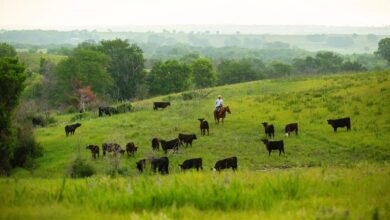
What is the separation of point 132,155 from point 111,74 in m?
59.9

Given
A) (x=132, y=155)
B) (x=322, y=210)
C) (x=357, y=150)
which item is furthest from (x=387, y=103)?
(x=322, y=210)

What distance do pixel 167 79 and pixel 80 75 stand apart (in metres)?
16.8

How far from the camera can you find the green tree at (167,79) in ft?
270

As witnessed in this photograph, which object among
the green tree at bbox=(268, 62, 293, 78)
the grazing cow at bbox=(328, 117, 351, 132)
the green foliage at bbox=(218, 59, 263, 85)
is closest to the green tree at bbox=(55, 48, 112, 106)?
the green foliage at bbox=(218, 59, 263, 85)

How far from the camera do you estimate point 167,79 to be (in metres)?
82.7

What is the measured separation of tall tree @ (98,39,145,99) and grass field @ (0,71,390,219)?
25970 millimetres

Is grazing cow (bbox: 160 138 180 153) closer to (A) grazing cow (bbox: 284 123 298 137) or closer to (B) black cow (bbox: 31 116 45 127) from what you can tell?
(A) grazing cow (bbox: 284 123 298 137)

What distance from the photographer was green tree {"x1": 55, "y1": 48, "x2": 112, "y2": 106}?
74188 mm

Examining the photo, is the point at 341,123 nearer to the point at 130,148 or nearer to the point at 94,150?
the point at 130,148

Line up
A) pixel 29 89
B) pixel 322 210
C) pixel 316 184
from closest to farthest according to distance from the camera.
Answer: pixel 322 210
pixel 316 184
pixel 29 89

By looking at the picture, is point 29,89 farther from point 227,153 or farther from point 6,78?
point 227,153

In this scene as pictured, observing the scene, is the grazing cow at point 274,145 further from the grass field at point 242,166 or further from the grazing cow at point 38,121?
the grazing cow at point 38,121

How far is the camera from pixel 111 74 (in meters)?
84.0

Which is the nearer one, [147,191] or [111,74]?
[147,191]
